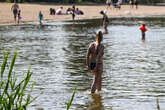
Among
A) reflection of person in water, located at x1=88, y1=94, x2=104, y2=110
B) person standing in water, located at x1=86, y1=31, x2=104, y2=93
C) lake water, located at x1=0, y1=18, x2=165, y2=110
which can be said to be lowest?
lake water, located at x1=0, y1=18, x2=165, y2=110

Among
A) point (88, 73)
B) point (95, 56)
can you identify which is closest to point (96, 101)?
point (95, 56)

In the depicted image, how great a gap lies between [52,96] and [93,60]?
137cm

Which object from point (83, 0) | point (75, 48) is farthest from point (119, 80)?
point (83, 0)

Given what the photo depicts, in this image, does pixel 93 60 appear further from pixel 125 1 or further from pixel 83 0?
pixel 125 1

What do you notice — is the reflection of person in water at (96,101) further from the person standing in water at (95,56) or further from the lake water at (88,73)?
the person standing in water at (95,56)

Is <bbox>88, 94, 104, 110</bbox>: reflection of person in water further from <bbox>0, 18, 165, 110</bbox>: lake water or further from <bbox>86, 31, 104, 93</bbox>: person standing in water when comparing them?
<bbox>86, 31, 104, 93</bbox>: person standing in water

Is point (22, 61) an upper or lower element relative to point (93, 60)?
lower

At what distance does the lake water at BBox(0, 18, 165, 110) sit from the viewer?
11.6m

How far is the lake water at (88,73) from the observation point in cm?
1163

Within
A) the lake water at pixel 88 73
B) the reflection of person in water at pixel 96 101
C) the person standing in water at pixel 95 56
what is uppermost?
the person standing in water at pixel 95 56

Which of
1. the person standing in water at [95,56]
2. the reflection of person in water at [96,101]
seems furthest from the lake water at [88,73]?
the person standing in water at [95,56]

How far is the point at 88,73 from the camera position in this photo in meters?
15.9

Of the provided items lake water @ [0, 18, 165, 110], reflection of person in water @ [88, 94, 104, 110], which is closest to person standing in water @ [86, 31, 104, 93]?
reflection of person in water @ [88, 94, 104, 110]

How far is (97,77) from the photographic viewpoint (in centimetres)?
1209
